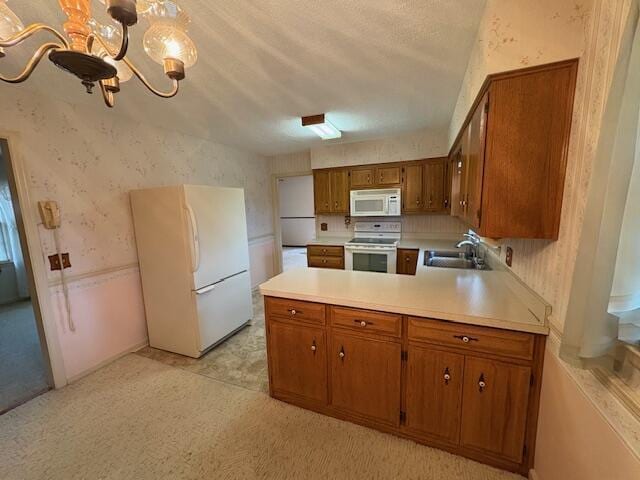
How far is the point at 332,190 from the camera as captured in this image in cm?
436

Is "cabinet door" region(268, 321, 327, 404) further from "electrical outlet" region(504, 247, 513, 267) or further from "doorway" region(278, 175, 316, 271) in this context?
"doorway" region(278, 175, 316, 271)

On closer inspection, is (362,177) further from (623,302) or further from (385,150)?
(623,302)

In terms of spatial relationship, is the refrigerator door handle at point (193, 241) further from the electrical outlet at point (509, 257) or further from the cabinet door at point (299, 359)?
the electrical outlet at point (509, 257)

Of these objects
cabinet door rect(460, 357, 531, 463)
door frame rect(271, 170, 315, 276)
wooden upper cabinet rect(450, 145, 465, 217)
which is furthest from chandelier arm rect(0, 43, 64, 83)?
door frame rect(271, 170, 315, 276)

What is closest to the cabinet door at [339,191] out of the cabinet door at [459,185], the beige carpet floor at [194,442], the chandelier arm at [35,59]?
the cabinet door at [459,185]

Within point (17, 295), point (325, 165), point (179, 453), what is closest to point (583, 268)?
point (179, 453)

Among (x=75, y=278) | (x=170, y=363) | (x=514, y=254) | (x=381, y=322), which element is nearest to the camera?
(x=381, y=322)

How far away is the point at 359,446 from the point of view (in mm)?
1648

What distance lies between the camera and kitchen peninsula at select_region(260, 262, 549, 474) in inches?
54.4

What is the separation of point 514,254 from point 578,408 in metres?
1.03

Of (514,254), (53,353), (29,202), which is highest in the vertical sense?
(29,202)

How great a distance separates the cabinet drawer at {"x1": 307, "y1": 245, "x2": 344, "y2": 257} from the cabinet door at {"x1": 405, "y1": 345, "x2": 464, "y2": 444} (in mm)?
2607

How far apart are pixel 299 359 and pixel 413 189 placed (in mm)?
2947

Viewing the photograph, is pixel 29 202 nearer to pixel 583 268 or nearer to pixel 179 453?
pixel 179 453
